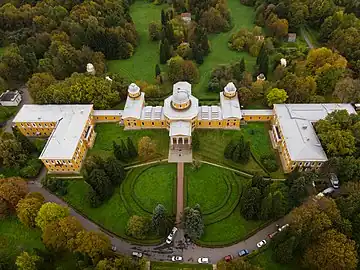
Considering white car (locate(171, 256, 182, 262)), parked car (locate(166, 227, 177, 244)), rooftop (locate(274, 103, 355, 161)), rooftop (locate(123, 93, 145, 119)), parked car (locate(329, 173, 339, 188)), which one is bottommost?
white car (locate(171, 256, 182, 262))

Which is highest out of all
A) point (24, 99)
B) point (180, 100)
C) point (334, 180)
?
point (180, 100)

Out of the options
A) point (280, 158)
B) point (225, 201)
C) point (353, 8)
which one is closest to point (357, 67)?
point (353, 8)

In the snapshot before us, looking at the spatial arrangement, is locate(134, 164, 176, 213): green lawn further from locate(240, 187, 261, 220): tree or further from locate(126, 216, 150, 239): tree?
locate(240, 187, 261, 220): tree

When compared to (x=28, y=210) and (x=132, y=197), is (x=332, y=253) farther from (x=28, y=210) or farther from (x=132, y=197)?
(x=28, y=210)

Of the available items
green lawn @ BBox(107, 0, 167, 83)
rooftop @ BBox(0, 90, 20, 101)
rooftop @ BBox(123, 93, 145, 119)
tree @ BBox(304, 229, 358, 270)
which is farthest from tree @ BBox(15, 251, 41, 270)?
green lawn @ BBox(107, 0, 167, 83)

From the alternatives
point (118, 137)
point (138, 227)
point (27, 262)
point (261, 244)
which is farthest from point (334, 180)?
point (27, 262)

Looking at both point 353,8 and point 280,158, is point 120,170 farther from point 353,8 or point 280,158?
point 353,8

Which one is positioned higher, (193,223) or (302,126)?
(302,126)
